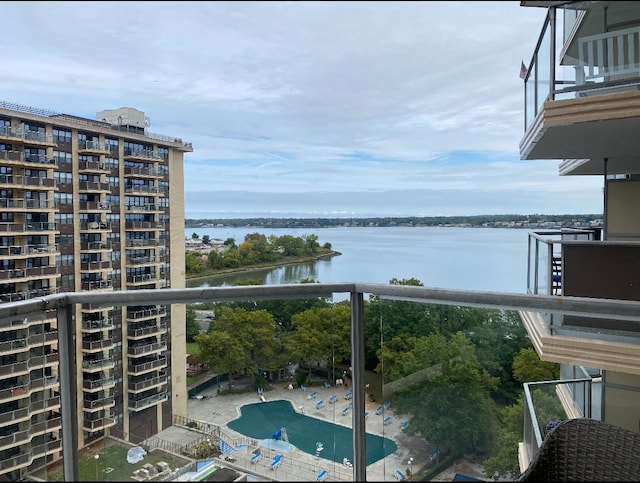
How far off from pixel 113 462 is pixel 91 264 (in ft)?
39.0

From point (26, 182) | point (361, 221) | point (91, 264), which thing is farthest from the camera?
point (361, 221)

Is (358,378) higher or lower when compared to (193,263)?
higher

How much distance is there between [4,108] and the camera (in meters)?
10.2

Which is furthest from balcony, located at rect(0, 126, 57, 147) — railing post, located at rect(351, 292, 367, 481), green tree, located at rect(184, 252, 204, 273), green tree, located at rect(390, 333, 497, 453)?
green tree, located at rect(390, 333, 497, 453)

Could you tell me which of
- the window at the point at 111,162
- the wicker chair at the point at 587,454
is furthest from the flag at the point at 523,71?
the window at the point at 111,162

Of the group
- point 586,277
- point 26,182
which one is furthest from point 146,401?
point 26,182

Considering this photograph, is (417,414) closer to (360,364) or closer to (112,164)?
(360,364)

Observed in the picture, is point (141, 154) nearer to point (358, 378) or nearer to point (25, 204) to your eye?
point (25, 204)

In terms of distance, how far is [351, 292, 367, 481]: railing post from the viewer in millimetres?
1812

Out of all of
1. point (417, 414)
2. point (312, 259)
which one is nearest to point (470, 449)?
point (417, 414)

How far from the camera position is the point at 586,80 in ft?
11.0

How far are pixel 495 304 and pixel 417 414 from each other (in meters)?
0.50

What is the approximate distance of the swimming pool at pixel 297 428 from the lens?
1.76m

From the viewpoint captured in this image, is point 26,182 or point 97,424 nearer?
point 97,424
